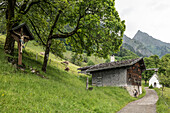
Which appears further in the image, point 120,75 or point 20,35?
point 120,75

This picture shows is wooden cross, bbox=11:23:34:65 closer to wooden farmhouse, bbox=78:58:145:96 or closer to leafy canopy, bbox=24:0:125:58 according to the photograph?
leafy canopy, bbox=24:0:125:58

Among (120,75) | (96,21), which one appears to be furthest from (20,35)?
(120,75)

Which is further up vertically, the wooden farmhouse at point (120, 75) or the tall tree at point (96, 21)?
the tall tree at point (96, 21)

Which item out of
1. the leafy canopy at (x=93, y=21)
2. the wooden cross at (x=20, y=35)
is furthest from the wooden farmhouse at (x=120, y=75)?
the wooden cross at (x=20, y=35)

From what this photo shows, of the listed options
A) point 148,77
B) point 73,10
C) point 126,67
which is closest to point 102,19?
point 73,10

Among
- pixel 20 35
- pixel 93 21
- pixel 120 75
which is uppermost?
pixel 93 21

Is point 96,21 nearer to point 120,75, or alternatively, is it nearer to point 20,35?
point 20,35

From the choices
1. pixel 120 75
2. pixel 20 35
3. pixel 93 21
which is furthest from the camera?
pixel 120 75

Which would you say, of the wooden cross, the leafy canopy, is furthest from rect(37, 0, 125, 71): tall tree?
the wooden cross

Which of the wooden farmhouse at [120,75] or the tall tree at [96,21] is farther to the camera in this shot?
the wooden farmhouse at [120,75]

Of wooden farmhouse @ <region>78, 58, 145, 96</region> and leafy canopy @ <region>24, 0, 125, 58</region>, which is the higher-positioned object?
leafy canopy @ <region>24, 0, 125, 58</region>

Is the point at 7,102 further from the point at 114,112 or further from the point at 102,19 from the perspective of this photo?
the point at 102,19

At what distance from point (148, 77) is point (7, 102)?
59.7m

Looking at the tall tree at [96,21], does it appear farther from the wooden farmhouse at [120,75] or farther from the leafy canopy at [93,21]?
the wooden farmhouse at [120,75]
